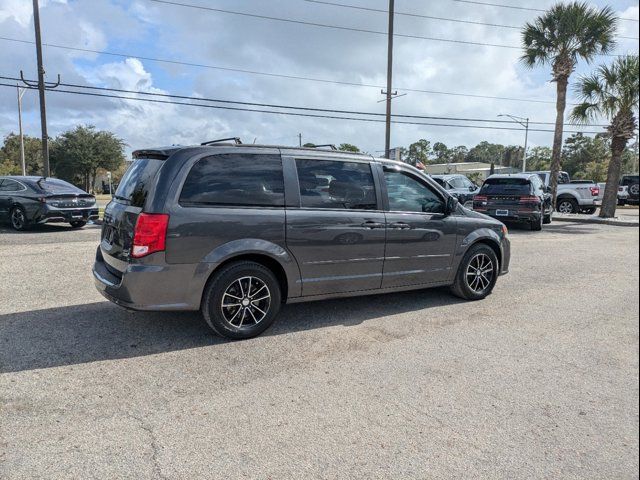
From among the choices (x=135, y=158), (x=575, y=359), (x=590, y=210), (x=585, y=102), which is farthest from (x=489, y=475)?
(x=590, y=210)

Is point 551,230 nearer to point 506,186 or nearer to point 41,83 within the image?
point 506,186

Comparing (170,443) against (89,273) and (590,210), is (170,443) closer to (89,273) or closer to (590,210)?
(89,273)

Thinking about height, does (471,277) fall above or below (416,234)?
below

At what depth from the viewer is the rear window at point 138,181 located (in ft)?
14.3

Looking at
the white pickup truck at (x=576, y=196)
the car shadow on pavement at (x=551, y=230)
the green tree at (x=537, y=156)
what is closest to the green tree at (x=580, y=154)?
the green tree at (x=537, y=156)

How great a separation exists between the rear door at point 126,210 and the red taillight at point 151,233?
13cm

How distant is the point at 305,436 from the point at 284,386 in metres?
0.70

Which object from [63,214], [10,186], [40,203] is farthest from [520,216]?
[10,186]

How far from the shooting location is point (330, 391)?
3531 mm

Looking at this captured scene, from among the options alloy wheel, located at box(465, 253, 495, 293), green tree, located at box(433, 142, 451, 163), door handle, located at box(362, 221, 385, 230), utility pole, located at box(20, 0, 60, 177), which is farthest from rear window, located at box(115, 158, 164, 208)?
green tree, located at box(433, 142, 451, 163)

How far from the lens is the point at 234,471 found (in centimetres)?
259

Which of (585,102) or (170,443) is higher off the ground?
(585,102)

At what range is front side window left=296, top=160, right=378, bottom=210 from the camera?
4867mm

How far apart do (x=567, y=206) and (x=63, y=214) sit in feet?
68.0
